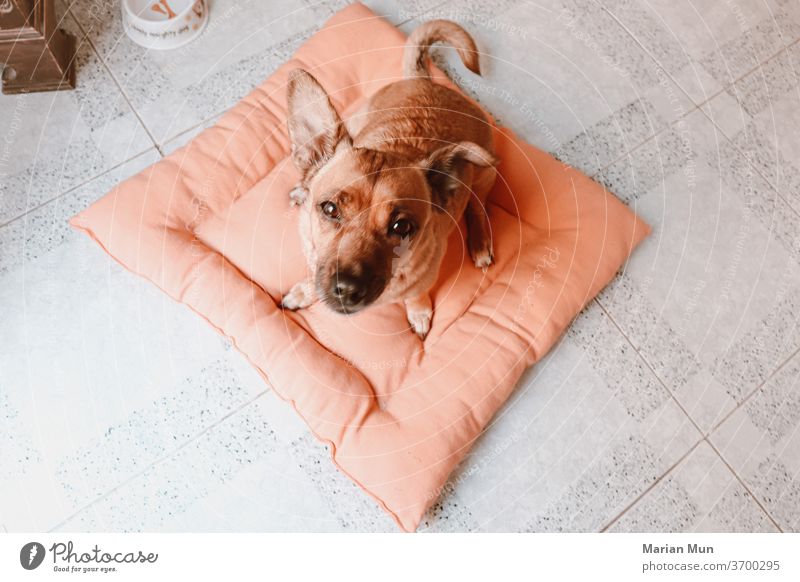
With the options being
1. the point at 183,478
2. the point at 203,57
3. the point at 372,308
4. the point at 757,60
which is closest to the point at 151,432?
the point at 183,478

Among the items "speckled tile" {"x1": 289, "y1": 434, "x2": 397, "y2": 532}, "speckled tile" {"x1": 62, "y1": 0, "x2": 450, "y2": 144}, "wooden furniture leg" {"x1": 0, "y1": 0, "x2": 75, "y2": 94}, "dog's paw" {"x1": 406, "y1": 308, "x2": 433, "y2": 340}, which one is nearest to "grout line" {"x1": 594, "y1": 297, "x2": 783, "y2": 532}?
"dog's paw" {"x1": 406, "y1": 308, "x2": 433, "y2": 340}

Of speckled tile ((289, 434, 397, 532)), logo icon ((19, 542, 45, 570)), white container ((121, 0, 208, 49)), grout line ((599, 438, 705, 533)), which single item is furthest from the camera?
white container ((121, 0, 208, 49))

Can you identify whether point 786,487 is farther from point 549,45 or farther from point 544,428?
point 549,45

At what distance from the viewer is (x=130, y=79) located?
3.17 metres

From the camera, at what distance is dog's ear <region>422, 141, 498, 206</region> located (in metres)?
2.05

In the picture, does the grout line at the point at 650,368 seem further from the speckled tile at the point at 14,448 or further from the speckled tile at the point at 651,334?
the speckled tile at the point at 14,448

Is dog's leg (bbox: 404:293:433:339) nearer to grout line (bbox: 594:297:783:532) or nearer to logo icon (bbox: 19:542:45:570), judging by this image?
grout line (bbox: 594:297:783:532)

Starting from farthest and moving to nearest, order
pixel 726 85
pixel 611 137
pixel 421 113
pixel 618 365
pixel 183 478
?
pixel 726 85 → pixel 611 137 → pixel 618 365 → pixel 183 478 → pixel 421 113

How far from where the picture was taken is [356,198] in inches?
77.7

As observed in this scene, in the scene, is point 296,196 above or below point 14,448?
above

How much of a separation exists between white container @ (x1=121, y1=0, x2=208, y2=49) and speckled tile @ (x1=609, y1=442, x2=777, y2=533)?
3284mm

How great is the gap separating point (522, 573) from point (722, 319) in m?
1.77

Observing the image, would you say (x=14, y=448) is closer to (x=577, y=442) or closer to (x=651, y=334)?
(x=577, y=442)

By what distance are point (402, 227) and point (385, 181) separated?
6.6 inches
